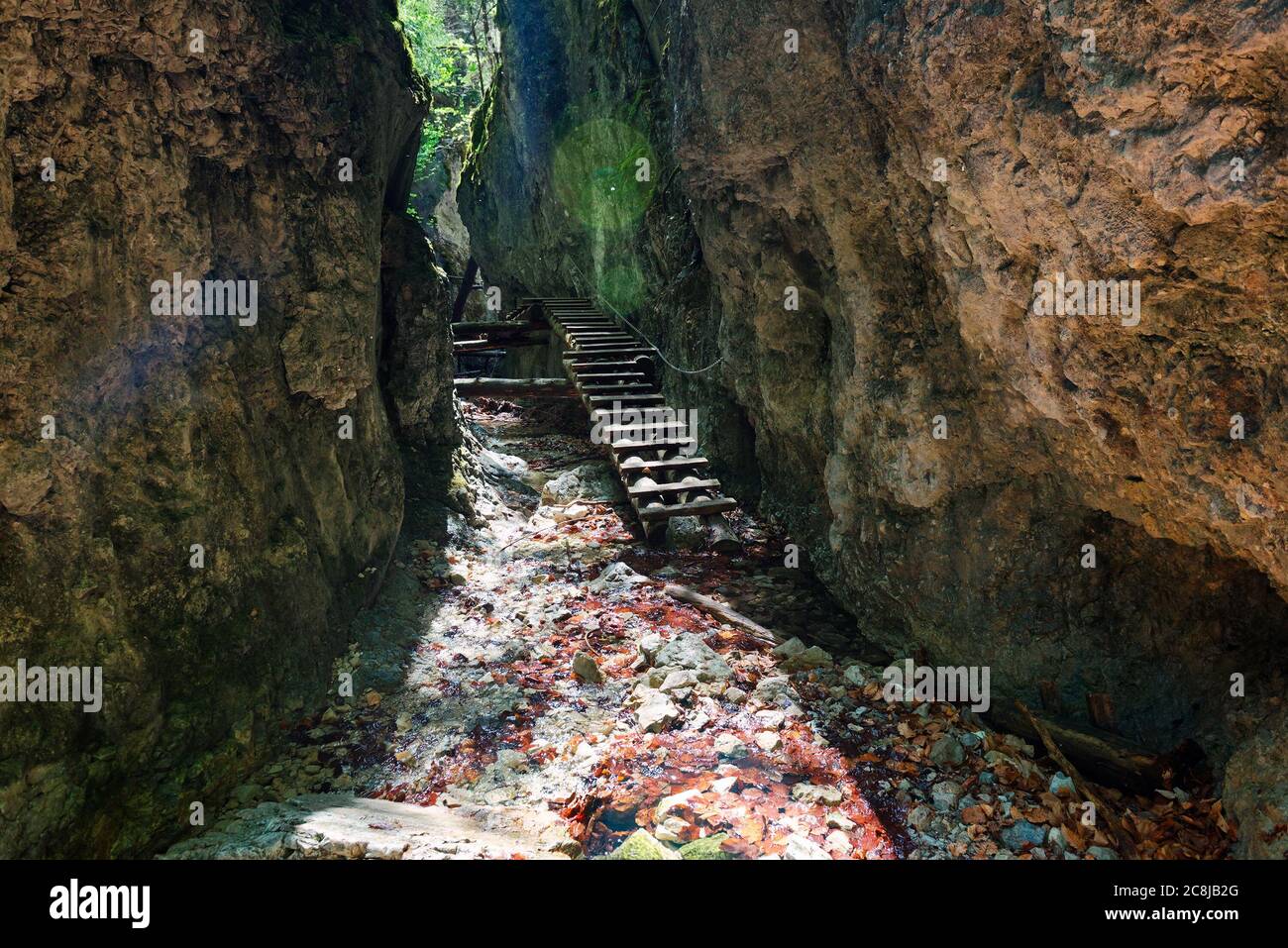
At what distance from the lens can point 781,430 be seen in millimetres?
7797

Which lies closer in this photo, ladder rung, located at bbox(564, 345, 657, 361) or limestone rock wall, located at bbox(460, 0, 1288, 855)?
limestone rock wall, located at bbox(460, 0, 1288, 855)

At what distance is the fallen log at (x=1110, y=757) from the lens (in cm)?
392

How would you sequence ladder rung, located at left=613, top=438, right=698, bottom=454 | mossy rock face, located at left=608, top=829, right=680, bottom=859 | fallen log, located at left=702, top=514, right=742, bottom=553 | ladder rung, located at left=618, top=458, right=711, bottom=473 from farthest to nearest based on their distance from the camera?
ladder rung, located at left=613, top=438, right=698, bottom=454 < ladder rung, located at left=618, top=458, right=711, bottom=473 < fallen log, located at left=702, top=514, right=742, bottom=553 < mossy rock face, located at left=608, top=829, right=680, bottom=859

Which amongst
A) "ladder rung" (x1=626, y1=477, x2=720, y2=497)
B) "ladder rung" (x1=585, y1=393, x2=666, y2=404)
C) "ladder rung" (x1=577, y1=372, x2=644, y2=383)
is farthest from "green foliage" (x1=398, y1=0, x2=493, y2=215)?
"ladder rung" (x1=626, y1=477, x2=720, y2=497)

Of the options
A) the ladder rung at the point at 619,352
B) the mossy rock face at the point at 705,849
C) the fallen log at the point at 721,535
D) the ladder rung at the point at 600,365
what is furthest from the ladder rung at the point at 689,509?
the mossy rock face at the point at 705,849

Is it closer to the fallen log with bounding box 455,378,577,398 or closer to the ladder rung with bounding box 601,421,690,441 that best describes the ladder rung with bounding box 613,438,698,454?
the ladder rung with bounding box 601,421,690,441

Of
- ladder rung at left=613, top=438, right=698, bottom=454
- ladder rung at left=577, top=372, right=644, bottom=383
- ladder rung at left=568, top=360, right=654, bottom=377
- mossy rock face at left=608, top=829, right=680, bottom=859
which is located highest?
ladder rung at left=568, top=360, right=654, bottom=377

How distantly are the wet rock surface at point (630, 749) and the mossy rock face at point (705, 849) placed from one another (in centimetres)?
1

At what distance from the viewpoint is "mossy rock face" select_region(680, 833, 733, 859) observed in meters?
3.66

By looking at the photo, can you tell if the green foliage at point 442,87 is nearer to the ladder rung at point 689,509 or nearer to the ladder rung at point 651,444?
the ladder rung at point 651,444

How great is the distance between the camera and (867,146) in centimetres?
517

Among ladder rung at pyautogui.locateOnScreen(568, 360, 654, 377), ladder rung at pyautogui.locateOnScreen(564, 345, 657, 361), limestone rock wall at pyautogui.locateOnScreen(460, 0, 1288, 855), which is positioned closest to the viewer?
limestone rock wall at pyautogui.locateOnScreen(460, 0, 1288, 855)

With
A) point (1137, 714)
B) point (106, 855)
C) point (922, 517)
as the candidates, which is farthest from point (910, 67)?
point (106, 855)

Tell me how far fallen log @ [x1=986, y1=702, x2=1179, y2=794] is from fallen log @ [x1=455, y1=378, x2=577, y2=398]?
25.8 feet
